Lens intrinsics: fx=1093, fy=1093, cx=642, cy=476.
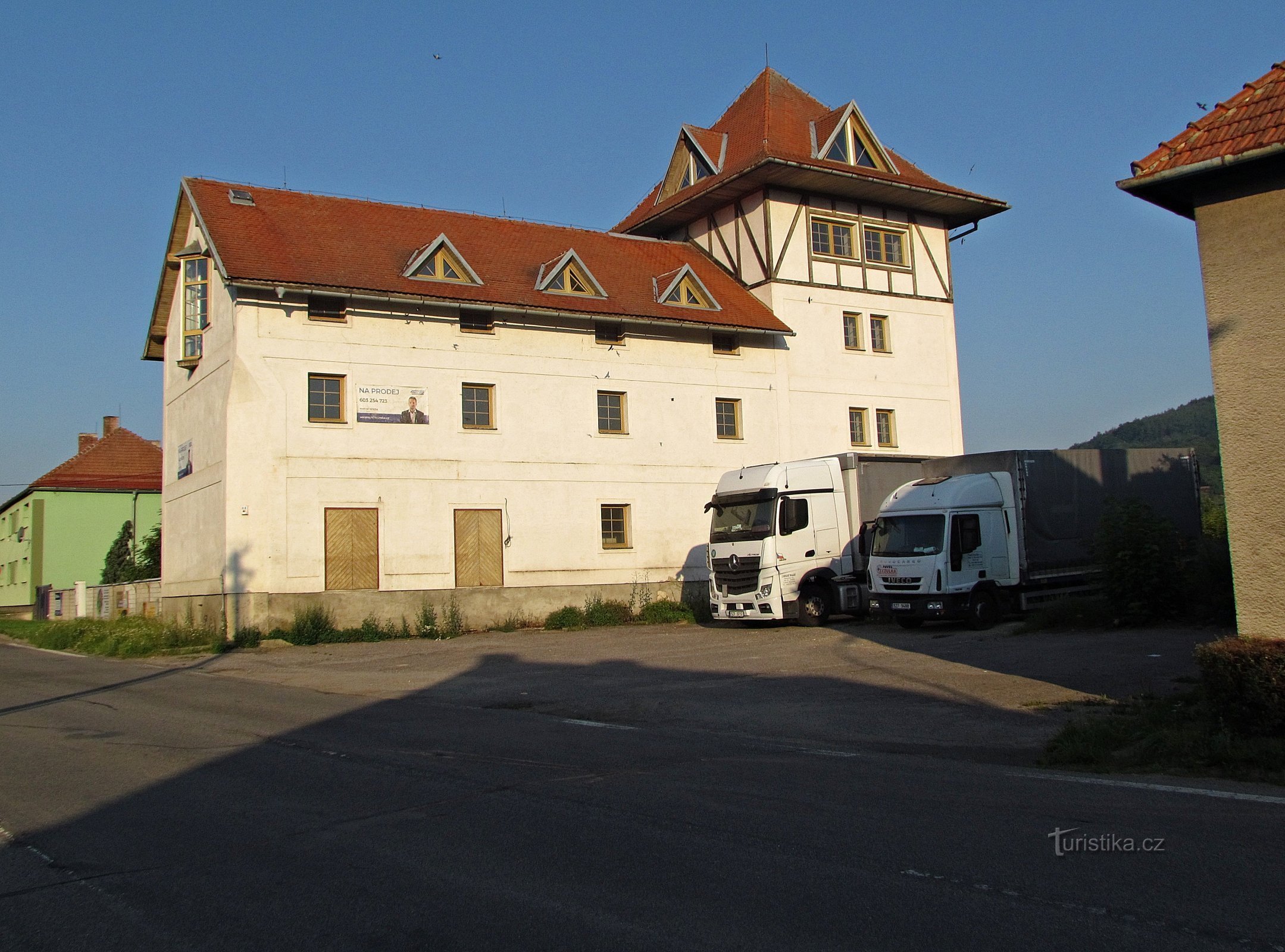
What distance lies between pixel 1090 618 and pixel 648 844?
51.4 feet

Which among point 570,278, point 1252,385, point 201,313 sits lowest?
point 1252,385

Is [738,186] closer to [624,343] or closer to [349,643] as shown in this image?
[624,343]

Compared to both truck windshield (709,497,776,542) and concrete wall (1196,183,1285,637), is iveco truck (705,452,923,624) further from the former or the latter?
concrete wall (1196,183,1285,637)

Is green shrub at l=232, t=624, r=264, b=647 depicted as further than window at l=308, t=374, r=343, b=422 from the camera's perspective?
No

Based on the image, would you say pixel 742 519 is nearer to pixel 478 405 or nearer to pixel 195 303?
pixel 478 405

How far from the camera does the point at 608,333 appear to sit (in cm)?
3094

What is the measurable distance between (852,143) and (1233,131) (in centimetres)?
2713

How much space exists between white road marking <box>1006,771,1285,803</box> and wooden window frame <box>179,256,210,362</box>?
2522 centimetres

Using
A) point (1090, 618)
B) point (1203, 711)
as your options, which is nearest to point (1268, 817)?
point (1203, 711)

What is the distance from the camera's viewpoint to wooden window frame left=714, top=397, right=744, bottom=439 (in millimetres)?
32375

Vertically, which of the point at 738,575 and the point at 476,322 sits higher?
the point at 476,322

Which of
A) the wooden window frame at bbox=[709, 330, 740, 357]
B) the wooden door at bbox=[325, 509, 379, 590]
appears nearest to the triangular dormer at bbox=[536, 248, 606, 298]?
the wooden window frame at bbox=[709, 330, 740, 357]

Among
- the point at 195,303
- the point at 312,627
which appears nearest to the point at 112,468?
the point at 195,303

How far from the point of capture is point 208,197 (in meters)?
28.9
